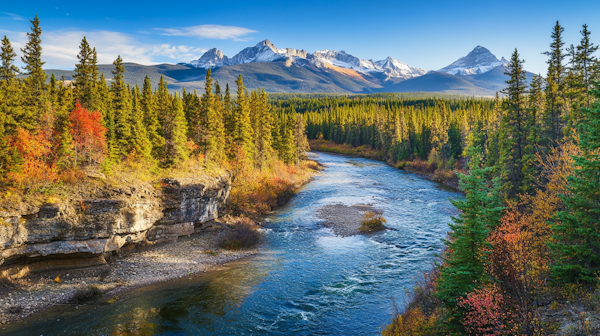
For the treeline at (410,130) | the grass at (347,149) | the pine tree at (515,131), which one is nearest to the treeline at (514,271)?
the pine tree at (515,131)

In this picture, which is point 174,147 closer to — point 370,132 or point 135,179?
point 135,179

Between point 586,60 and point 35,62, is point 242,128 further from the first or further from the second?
point 586,60

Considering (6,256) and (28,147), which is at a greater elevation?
(28,147)

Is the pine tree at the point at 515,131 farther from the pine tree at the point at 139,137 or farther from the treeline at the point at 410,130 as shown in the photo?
the pine tree at the point at 139,137

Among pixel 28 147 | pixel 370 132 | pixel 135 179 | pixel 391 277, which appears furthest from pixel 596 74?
pixel 370 132

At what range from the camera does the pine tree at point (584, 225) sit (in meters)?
14.1

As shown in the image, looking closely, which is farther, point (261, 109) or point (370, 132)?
point (370, 132)

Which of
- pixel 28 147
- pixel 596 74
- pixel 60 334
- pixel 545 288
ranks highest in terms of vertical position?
pixel 596 74

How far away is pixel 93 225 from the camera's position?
2578 centimetres

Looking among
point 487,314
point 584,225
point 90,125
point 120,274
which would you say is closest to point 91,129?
point 90,125

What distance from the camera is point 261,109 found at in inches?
2542

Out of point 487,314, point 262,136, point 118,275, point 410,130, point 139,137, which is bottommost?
point 118,275

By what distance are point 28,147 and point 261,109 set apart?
140ft

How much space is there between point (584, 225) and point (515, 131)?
2242cm
